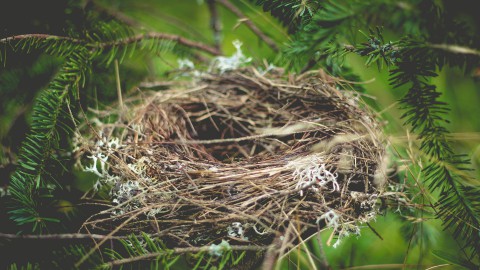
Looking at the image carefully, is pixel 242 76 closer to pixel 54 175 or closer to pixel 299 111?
pixel 299 111

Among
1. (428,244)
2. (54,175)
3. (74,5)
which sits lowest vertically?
(54,175)

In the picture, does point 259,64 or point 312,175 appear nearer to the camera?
point 312,175

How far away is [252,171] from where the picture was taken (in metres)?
0.93

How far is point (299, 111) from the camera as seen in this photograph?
3.97ft

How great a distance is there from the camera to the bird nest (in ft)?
2.70

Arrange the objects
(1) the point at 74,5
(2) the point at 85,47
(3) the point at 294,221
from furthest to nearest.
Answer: (1) the point at 74,5 → (2) the point at 85,47 → (3) the point at 294,221

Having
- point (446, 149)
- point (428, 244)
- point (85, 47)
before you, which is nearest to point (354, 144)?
point (446, 149)

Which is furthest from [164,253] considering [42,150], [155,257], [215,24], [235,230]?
[215,24]

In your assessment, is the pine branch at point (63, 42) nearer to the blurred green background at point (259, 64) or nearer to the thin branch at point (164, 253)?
the blurred green background at point (259, 64)

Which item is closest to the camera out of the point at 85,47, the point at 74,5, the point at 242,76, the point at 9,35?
the point at 9,35

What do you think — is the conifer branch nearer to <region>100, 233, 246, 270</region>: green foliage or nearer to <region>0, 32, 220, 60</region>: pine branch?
<region>0, 32, 220, 60</region>: pine branch

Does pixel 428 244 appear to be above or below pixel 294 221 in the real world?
below

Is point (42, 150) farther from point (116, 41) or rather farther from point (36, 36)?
point (116, 41)

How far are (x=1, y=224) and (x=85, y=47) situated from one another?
55 cm
